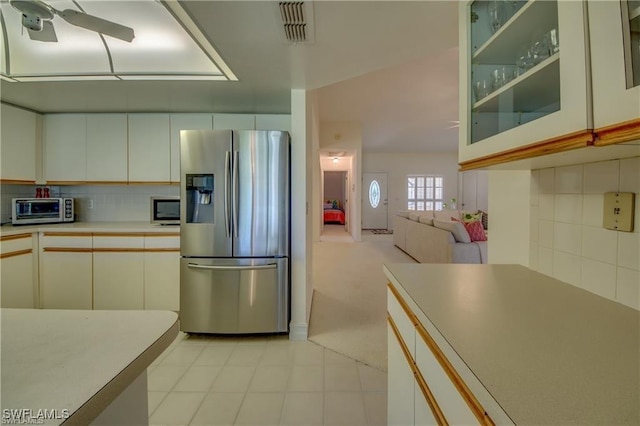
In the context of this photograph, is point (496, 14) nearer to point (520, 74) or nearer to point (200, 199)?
point (520, 74)

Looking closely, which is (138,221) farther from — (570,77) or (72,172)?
(570,77)

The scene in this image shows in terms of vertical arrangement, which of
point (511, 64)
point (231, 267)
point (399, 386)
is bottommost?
point (399, 386)

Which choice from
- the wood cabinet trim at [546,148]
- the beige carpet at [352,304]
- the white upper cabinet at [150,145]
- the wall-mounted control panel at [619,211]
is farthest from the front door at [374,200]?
the wall-mounted control panel at [619,211]

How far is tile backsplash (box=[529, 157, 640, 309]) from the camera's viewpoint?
2.82ft

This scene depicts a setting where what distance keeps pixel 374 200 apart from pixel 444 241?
238 inches

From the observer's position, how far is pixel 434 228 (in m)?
4.36

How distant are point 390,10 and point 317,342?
2.30 metres

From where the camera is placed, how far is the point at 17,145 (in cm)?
278

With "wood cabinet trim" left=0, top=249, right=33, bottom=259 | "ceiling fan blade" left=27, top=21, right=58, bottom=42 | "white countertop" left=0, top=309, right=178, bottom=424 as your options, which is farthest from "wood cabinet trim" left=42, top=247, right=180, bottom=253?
"white countertop" left=0, top=309, right=178, bottom=424

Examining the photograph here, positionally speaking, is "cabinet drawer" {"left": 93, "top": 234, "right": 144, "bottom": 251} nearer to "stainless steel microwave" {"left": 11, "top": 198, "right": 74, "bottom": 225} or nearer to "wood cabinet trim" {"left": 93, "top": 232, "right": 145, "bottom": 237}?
"wood cabinet trim" {"left": 93, "top": 232, "right": 145, "bottom": 237}

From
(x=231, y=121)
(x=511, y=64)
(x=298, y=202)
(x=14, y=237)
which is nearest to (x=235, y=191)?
(x=298, y=202)

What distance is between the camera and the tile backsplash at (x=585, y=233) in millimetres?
858

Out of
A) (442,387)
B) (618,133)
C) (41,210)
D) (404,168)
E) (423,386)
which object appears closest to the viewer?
(618,133)

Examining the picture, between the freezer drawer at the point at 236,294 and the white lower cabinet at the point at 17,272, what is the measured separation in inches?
61.0
